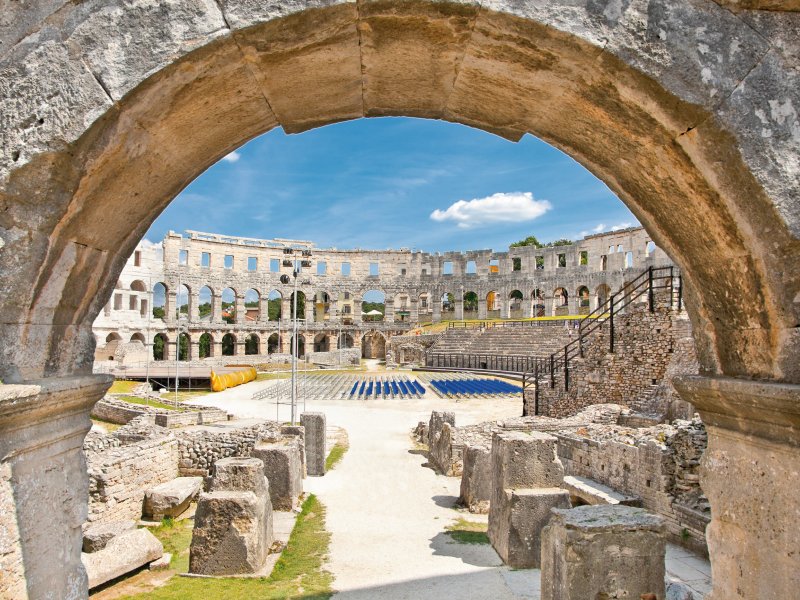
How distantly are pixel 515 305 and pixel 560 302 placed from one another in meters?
4.53

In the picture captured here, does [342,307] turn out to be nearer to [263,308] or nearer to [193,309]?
[263,308]

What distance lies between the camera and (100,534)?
6.83 meters

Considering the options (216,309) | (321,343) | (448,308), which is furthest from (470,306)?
(216,309)

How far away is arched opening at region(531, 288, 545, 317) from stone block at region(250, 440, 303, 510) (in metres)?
42.5

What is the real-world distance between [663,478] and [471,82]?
712cm

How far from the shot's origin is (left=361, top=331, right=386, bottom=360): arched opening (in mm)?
52319

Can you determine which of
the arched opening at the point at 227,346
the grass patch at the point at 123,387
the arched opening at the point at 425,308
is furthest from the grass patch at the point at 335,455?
the arched opening at the point at 227,346

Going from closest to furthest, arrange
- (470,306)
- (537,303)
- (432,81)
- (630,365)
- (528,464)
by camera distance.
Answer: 1. (432,81)
2. (528,464)
3. (630,365)
4. (537,303)
5. (470,306)

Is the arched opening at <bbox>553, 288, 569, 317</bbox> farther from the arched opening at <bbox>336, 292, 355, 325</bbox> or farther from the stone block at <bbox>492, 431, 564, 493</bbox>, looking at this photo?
the stone block at <bbox>492, 431, 564, 493</bbox>

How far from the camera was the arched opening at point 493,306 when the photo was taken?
5224 centimetres

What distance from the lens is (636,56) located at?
2.10 meters

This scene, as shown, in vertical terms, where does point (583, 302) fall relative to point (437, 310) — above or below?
above

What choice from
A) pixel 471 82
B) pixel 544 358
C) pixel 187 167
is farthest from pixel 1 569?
pixel 544 358

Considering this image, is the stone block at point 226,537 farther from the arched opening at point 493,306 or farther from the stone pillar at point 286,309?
the arched opening at point 493,306
